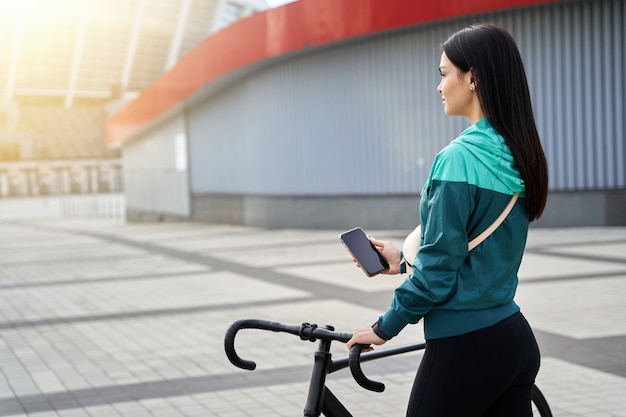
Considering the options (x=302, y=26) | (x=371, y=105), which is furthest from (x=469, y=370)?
(x=302, y=26)

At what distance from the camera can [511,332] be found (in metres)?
2.28

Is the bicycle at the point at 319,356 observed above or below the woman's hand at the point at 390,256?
below

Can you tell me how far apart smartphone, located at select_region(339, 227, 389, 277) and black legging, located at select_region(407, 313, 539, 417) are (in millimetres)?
241

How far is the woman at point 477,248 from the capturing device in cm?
219

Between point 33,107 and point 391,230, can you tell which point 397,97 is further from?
point 33,107

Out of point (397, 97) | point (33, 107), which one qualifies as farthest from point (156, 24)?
point (397, 97)

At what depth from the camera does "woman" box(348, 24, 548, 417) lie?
219cm

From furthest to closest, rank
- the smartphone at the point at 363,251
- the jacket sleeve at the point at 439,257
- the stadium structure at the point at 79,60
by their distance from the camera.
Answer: the stadium structure at the point at 79,60 → the smartphone at the point at 363,251 → the jacket sleeve at the point at 439,257

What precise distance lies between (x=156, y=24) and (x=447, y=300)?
93.9 meters

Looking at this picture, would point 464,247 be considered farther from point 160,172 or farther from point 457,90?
point 160,172

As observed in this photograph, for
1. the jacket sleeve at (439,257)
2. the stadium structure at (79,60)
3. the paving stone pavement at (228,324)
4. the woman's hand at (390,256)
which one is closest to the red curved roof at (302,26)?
the paving stone pavement at (228,324)

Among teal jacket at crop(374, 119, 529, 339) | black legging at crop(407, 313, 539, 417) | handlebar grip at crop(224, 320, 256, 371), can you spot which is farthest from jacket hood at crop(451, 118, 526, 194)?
handlebar grip at crop(224, 320, 256, 371)

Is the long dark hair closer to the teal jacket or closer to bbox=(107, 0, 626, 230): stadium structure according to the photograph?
the teal jacket

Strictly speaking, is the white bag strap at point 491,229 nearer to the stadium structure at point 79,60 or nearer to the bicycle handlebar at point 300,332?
the bicycle handlebar at point 300,332
